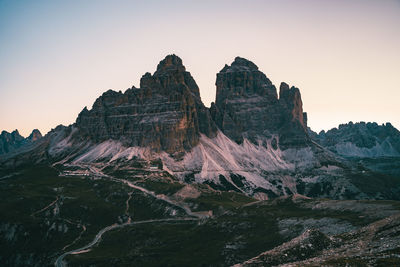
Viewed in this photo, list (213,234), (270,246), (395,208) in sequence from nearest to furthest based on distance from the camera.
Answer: (270,246)
(395,208)
(213,234)

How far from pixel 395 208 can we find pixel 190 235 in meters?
93.6

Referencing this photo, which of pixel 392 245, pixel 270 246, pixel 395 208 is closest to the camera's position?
pixel 392 245

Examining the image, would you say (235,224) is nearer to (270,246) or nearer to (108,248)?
(270,246)

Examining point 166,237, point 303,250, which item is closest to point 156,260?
point 166,237

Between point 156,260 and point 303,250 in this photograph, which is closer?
point 303,250

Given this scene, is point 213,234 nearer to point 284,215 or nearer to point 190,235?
point 190,235

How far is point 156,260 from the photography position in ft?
552

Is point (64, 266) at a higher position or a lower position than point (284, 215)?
lower

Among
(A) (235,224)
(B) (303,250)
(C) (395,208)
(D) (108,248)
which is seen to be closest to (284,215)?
(A) (235,224)

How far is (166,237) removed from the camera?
19812cm

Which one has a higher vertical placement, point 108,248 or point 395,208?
point 395,208

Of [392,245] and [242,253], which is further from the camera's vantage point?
[242,253]

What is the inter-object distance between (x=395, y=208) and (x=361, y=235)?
78.3m

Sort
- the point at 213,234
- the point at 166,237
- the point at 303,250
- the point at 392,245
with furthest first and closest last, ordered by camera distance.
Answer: the point at 166,237
the point at 213,234
the point at 303,250
the point at 392,245
